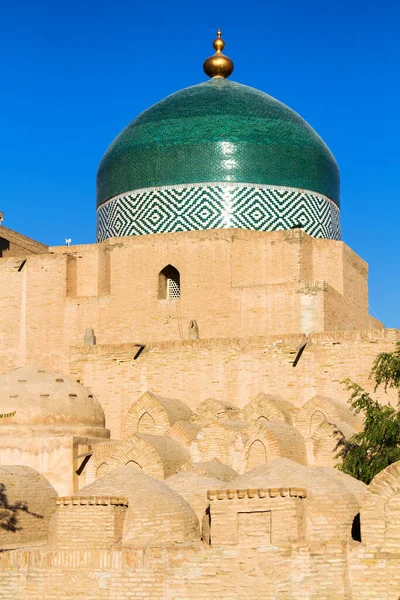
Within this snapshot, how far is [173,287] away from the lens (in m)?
18.1

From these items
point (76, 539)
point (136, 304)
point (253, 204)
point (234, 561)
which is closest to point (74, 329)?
point (136, 304)

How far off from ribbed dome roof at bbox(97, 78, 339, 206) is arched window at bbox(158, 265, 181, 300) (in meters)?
1.82

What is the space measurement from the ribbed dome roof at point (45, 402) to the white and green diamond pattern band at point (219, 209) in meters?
4.67

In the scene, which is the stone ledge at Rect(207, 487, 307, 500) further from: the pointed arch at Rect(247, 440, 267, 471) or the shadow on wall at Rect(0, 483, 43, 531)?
the pointed arch at Rect(247, 440, 267, 471)

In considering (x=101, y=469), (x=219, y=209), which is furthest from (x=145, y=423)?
(x=219, y=209)

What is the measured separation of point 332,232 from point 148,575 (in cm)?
1160

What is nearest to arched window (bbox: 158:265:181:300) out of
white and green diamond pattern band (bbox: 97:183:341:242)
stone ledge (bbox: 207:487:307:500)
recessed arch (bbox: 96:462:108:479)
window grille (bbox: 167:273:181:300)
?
window grille (bbox: 167:273:181:300)

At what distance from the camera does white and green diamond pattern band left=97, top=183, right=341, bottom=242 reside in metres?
18.5

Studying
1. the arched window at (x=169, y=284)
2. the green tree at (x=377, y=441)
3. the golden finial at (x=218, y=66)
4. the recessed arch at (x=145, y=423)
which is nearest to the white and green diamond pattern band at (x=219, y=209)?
the arched window at (x=169, y=284)

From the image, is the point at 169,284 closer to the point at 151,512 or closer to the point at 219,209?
the point at 219,209

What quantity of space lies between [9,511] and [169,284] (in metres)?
7.40

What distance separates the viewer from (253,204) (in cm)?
1856

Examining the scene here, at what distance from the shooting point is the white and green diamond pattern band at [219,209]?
1847 centimetres

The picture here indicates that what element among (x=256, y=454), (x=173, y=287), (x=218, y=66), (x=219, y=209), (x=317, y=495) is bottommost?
(x=317, y=495)
